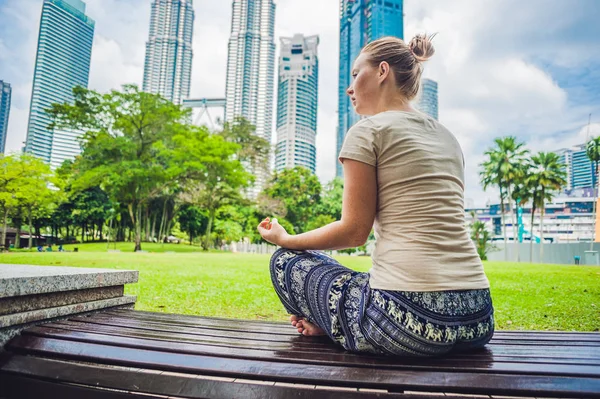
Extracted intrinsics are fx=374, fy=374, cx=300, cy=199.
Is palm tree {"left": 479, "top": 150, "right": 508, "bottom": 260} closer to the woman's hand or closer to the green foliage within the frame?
the green foliage

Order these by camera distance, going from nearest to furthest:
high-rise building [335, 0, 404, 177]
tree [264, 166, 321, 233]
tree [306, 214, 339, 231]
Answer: tree [306, 214, 339, 231], tree [264, 166, 321, 233], high-rise building [335, 0, 404, 177]

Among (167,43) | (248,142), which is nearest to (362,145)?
(248,142)

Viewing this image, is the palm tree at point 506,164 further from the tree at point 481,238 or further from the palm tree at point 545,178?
the tree at point 481,238

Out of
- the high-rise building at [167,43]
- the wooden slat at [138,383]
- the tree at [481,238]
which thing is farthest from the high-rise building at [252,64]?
the wooden slat at [138,383]

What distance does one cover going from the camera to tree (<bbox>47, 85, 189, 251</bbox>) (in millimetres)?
18719

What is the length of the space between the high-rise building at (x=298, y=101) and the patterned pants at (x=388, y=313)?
1366 inches

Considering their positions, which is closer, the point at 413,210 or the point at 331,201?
the point at 413,210

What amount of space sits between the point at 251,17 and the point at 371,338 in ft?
181

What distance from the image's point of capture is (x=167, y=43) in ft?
114

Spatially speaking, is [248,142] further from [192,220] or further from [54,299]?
[54,299]

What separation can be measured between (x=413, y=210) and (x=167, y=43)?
127ft

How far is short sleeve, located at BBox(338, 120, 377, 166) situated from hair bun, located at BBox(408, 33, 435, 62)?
397 mm

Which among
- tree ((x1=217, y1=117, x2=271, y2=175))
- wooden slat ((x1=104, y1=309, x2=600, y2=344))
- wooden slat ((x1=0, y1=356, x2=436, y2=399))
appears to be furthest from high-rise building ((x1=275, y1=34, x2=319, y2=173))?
wooden slat ((x1=0, y1=356, x2=436, y2=399))

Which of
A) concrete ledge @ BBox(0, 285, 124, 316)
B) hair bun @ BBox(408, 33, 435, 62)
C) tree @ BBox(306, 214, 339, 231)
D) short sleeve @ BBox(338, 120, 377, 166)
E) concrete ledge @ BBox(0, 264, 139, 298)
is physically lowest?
concrete ledge @ BBox(0, 285, 124, 316)
